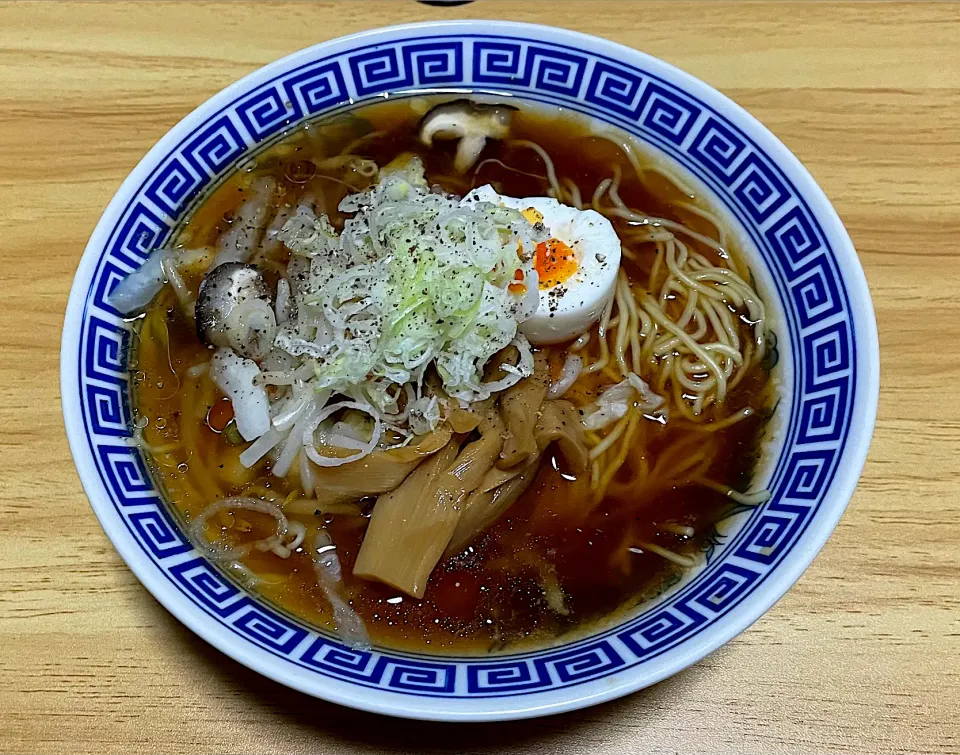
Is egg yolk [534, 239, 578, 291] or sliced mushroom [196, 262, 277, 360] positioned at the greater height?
egg yolk [534, 239, 578, 291]

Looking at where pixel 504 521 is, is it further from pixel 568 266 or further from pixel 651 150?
pixel 651 150

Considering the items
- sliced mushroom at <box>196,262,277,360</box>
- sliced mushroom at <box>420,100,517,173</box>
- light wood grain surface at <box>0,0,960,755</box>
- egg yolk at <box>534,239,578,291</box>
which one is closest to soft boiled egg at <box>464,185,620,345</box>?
egg yolk at <box>534,239,578,291</box>

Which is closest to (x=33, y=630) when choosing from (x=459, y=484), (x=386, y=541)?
(x=386, y=541)

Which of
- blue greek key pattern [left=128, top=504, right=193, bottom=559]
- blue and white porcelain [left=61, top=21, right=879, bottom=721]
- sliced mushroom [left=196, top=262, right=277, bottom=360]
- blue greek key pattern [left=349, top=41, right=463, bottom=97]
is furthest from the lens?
blue greek key pattern [left=349, top=41, right=463, bottom=97]

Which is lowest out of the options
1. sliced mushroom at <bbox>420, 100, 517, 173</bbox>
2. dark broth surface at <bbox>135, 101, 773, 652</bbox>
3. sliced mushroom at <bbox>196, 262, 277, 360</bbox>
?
dark broth surface at <bbox>135, 101, 773, 652</bbox>

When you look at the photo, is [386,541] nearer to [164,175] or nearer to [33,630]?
[33,630]

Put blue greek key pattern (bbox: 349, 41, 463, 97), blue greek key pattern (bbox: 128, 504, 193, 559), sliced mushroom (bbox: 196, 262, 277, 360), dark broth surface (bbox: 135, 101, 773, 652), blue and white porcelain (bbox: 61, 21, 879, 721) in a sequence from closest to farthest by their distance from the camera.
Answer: blue and white porcelain (bbox: 61, 21, 879, 721), blue greek key pattern (bbox: 128, 504, 193, 559), dark broth surface (bbox: 135, 101, 773, 652), sliced mushroom (bbox: 196, 262, 277, 360), blue greek key pattern (bbox: 349, 41, 463, 97)

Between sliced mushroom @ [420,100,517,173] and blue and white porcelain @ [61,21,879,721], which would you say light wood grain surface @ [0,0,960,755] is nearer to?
blue and white porcelain @ [61,21,879,721]
